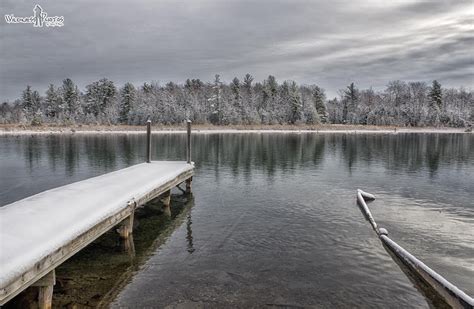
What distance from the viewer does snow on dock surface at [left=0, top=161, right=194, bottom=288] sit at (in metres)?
7.69

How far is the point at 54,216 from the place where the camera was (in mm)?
10234

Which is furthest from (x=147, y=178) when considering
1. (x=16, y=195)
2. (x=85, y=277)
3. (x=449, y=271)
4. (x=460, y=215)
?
(x=460, y=215)

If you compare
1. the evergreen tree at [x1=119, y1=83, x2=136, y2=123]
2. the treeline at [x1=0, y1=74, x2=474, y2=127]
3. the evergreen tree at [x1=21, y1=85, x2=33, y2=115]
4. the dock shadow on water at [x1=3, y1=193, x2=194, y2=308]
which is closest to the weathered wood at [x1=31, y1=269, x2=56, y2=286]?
the dock shadow on water at [x1=3, y1=193, x2=194, y2=308]

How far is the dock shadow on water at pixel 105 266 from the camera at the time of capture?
32.0 ft

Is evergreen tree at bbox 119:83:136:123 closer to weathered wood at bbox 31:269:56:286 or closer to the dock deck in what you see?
the dock deck

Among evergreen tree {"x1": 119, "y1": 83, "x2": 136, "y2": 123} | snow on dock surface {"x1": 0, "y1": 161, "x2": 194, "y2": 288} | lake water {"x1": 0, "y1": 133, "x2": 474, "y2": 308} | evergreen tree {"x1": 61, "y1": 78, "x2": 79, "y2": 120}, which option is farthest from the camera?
evergreen tree {"x1": 61, "y1": 78, "x2": 79, "y2": 120}

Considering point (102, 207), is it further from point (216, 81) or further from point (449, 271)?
point (216, 81)

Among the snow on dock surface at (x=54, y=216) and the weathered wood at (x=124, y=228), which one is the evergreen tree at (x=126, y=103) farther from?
the weathered wood at (x=124, y=228)


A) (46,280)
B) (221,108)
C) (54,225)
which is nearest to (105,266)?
(54,225)

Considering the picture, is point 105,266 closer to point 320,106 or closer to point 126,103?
point 126,103

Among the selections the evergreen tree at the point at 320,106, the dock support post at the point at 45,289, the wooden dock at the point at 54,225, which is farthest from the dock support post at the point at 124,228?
the evergreen tree at the point at 320,106

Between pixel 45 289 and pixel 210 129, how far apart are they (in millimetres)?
104398

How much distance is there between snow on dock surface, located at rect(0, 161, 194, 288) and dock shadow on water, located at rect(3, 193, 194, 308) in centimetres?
160

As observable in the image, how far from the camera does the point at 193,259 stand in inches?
512
